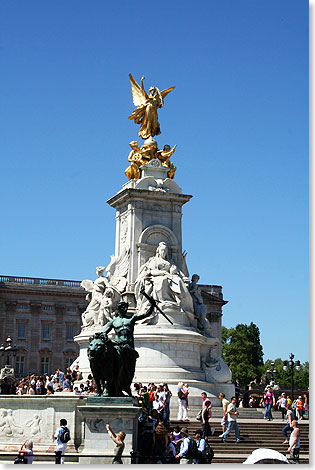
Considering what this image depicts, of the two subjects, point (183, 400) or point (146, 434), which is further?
point (183, 400)

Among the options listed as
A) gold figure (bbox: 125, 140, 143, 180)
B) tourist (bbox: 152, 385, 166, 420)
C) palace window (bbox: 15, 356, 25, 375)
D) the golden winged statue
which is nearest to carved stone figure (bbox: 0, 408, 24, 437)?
tourist (bbox: 152, 385, 166, 420)

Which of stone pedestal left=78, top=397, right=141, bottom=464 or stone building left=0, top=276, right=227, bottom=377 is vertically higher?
stone building left=0, top=276, right=227, bottom=377

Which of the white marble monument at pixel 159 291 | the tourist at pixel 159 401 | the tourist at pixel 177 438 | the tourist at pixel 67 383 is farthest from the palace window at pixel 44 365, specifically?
the tourist at pixel 177 438

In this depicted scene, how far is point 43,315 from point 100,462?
68.8 metres

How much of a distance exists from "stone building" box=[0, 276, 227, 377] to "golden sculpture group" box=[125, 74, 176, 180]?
151 ft

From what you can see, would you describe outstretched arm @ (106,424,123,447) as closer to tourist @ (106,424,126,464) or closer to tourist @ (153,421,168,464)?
tourist @ (106,424,126,464)

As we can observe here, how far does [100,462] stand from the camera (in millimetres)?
16953

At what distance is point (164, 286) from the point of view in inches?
1291

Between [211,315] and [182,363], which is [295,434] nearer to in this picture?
[182,363]

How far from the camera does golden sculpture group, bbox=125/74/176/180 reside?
36688 millimetres

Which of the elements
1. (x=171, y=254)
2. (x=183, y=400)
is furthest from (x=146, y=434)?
(x=171, y=254)

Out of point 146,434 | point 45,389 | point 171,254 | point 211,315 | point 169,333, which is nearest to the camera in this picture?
point 146,434

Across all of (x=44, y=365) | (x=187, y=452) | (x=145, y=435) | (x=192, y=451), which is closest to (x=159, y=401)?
(x=145, y=435)

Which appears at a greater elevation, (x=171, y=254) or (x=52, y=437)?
(x=171, y=254)
